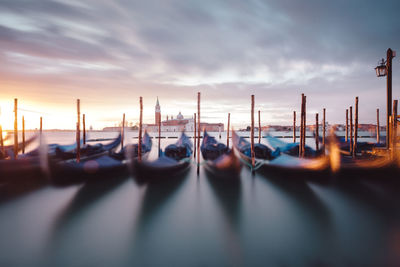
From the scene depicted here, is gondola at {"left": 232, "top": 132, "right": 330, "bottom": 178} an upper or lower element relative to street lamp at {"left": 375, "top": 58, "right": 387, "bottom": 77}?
lower

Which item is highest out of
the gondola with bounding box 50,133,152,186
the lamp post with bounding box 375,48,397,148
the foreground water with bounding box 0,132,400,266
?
the lamp post with bounding box 375,48,397,148

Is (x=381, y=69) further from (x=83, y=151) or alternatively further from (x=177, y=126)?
(x=177, y=126)

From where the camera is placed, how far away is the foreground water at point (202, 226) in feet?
7.31

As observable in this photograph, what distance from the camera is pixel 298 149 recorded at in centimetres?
707

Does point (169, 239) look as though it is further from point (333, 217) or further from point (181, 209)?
point (333, 217)

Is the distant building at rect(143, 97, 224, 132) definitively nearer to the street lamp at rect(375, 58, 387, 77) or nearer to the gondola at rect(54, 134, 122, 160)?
the gondola at rect(54, 134, 122, 160)

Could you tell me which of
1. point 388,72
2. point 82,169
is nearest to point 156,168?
point 82,169

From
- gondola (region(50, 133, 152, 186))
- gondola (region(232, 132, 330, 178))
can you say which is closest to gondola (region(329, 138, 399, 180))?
gondola (region(232, 132, 330, 178))

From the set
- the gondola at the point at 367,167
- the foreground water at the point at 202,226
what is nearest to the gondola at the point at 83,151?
the foreground water at the point at 202,226

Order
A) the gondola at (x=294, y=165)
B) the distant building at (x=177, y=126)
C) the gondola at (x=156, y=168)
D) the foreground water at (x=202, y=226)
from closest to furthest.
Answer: the foreground water at (x=202, y=226) → the gondola at (x=156, y=168) → the gondola at (x=294, y=165) → the distant building at (x=177, y=126)

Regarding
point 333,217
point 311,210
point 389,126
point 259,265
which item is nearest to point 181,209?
point 259,265

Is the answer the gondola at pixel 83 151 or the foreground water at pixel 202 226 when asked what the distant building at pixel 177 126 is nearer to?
the gondola at pixel 83 151

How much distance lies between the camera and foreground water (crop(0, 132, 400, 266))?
7.31 ft

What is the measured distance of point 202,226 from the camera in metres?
2.99
